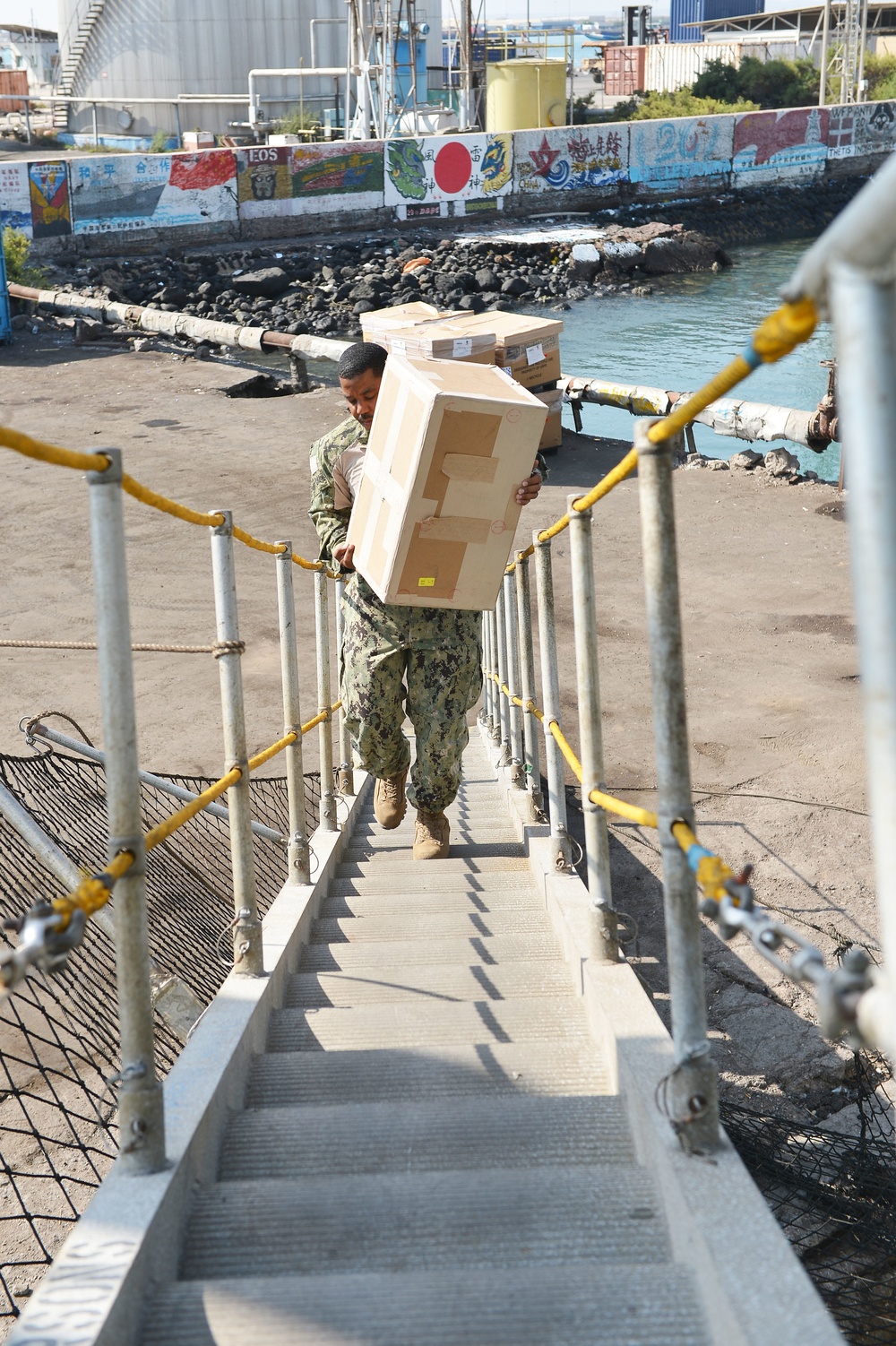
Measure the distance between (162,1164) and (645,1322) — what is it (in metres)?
0.80

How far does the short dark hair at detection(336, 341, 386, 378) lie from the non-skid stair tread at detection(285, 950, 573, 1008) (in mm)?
2037

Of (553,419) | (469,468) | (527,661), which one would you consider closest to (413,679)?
(527,661)

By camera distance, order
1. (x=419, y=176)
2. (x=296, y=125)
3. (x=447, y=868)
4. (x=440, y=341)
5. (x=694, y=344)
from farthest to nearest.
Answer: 1. (x=296, y=125)
2. (x=419, y=176)
3. (x=694, y=344)
4. (x=440, y=341)
5. (x=447, y=868)

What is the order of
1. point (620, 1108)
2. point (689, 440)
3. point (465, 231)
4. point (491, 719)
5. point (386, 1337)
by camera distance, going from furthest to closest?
point (465, 231) → point (689, 440) → point (491, 719) → point (620, 1108) → point (386, 1337)

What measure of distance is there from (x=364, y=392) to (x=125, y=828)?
255 centimetres

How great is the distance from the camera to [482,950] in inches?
132

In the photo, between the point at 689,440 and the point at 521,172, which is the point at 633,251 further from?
the point at 689,440

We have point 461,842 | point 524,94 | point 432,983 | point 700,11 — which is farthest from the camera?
point 700,11

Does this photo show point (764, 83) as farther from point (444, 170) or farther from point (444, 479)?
point (444, 479)

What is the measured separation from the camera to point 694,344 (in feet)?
75.0

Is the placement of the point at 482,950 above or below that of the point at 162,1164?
below

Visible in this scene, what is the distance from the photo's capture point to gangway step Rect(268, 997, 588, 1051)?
9.12ft

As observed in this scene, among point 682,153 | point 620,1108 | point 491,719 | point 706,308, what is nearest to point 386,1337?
point 620,1108

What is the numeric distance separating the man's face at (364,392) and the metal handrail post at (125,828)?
2.33 metres
